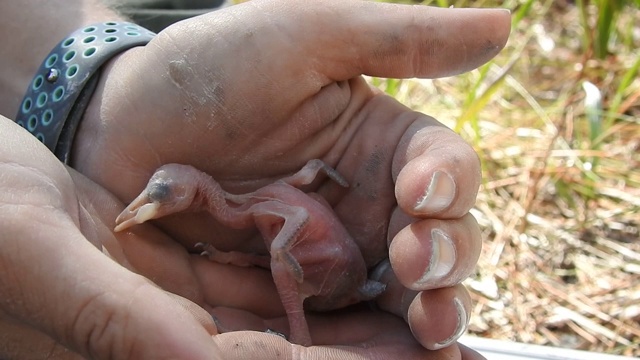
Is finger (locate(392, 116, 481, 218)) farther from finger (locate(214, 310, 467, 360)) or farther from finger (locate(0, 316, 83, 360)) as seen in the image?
finger (locate(0, 316, 83, 360))

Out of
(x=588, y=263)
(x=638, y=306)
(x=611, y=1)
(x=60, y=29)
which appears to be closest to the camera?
(x=60, y=29)

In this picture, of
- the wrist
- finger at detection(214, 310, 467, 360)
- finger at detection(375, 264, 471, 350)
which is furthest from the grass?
the wrist

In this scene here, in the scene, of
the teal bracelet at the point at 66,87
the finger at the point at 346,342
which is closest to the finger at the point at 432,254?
the finger at the point at 346,342

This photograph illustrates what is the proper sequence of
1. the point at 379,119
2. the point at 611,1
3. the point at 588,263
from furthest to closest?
the point at 611,1 → the point at 588,263 → the point at 379,119

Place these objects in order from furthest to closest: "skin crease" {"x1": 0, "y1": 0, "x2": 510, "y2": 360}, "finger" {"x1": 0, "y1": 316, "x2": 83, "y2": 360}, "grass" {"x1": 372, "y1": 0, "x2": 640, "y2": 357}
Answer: "grass" {"x1": 372, "y1": 0, "x2": 640, "y2": 357} < "skin crease" {"x1": 0, "y1": 0, "x2": 510, "y2": 360} < "finger" {"x1": 0, "y1": 316, "x2": 83, "y2": 360}

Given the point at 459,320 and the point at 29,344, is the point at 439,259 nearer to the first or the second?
the point at 459,320

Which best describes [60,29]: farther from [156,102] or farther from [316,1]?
[316,1]

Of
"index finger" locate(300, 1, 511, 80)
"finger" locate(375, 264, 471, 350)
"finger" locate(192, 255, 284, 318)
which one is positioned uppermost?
"index finger" locate(300, 1, 511, 80)

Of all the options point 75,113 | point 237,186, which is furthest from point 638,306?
point 75,113
